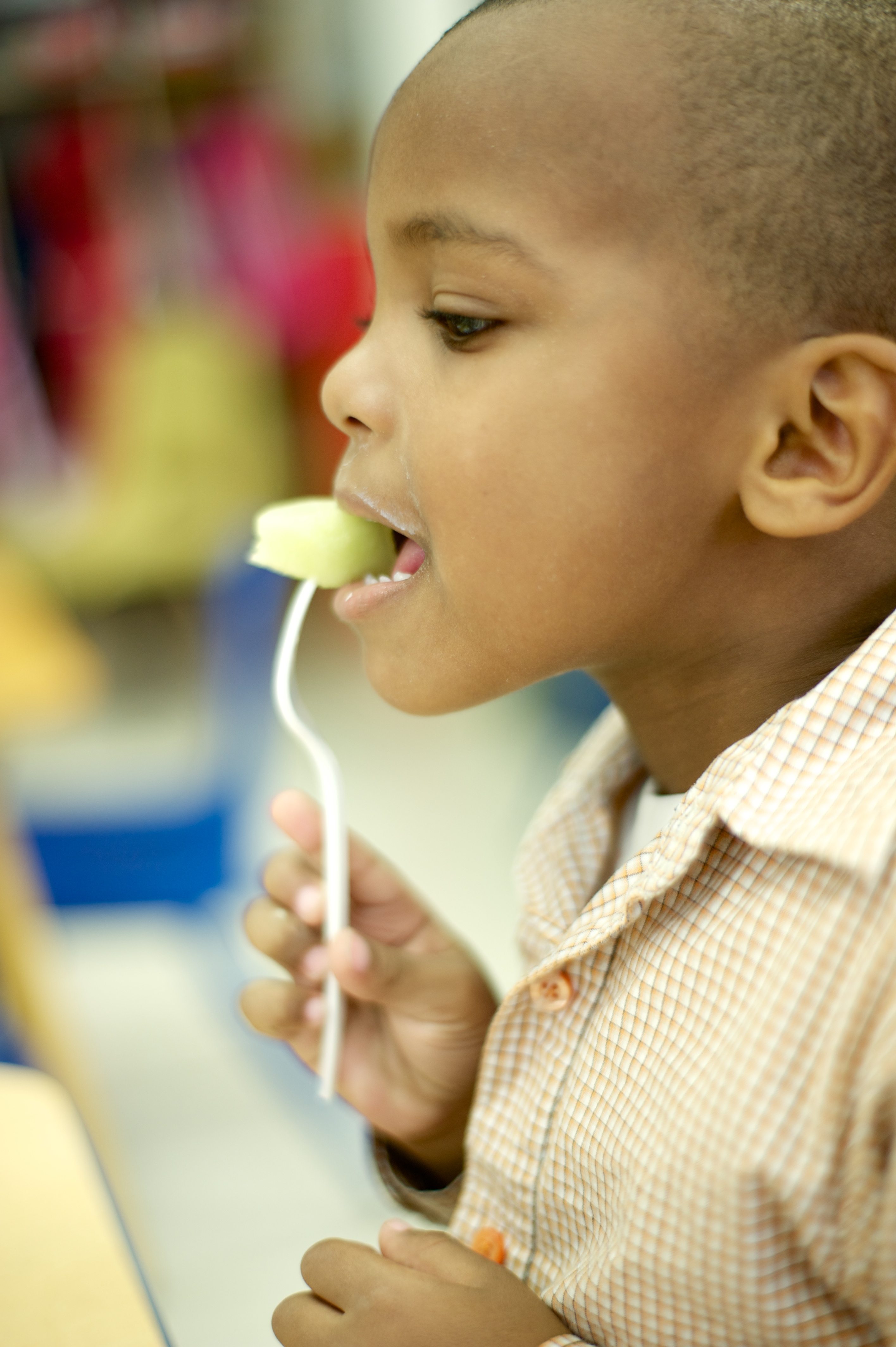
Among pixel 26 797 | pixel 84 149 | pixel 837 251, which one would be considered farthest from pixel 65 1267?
pixel 84 149

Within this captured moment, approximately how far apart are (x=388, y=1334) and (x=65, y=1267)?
171mm

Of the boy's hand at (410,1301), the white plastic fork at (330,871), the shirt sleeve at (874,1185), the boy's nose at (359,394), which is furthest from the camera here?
the white plastic fork at (330,871)

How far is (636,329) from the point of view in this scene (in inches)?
24.1

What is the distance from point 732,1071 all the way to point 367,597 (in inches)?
13.7

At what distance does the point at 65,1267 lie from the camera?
62cm

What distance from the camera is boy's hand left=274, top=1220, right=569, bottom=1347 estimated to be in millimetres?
581

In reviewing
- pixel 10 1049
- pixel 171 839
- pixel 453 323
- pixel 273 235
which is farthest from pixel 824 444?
pixel 273 235

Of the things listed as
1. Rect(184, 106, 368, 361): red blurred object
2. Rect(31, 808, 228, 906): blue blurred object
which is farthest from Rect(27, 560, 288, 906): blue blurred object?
Rect(184, 106, 368, 361): red blurred object

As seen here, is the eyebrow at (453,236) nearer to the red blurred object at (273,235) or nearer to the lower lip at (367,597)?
the lower lip at (367,597)

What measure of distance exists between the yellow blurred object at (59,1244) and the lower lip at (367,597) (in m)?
0.36

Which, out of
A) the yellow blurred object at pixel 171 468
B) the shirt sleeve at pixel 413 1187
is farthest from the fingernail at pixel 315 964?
the yellow blurred object at pixel 171 468

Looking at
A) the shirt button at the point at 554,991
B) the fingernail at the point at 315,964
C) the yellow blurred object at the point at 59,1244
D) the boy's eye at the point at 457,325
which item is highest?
the boy's eye at the point at 457,325

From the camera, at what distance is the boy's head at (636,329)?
60 cm

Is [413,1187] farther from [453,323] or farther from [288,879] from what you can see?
[453,323]
